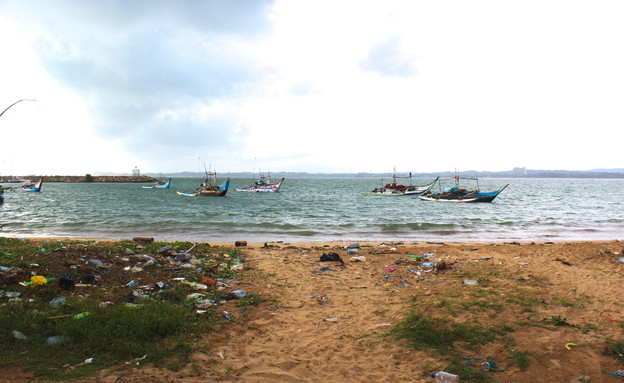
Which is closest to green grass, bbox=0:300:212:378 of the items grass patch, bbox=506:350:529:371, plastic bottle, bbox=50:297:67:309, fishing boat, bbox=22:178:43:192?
plastic bottle, bbox=50:297:67:309

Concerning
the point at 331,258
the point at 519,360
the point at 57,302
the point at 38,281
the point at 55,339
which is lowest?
the point at 331,258

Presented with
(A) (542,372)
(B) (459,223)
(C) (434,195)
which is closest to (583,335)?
(A) (542,372)

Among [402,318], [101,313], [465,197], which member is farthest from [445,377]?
[465,197]

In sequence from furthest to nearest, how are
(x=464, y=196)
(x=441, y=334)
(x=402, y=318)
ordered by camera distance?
(x=464, y=196) → (x=402, y=318) → (x=441, y=334)

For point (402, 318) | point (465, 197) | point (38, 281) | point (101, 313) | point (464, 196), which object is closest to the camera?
point (101, 313)

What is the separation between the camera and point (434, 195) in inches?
1745

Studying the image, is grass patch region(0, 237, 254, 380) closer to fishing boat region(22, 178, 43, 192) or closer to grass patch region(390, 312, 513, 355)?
grass patch region(390, 312, 513, 355)

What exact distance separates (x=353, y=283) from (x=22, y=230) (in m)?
20.6

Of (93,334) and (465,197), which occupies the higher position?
(93,334)

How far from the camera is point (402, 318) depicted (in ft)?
17.8

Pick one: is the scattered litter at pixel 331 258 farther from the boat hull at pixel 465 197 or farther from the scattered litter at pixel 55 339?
the boat hull at pixel 465 197

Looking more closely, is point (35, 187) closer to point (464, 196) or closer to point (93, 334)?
point (464, 196)

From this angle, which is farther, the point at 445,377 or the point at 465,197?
the point at 465,197

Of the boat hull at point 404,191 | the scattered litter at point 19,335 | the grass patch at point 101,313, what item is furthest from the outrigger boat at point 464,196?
the scattered litter at point 19,335
